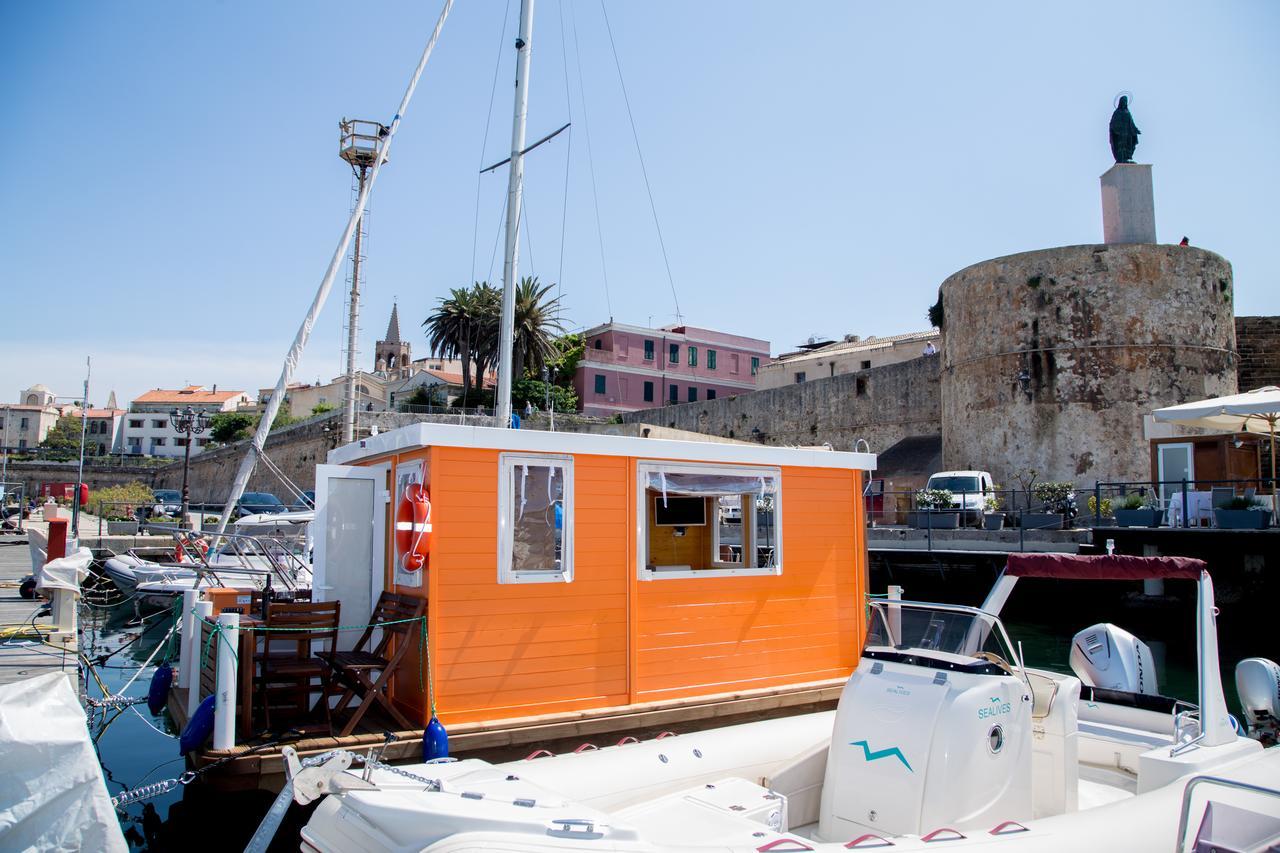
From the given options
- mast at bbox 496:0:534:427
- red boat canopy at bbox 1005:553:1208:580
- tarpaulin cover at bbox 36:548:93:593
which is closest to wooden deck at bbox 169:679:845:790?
red boat canopy at bbox 1005:553:1208:580

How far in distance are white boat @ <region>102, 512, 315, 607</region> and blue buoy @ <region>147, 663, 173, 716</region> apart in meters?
4.76

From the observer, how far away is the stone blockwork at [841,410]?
31688 mm

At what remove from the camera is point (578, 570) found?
6691 mm

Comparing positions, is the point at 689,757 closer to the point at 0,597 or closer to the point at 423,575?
the point at 423,575

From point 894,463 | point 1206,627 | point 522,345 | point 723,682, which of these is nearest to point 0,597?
point 723,682

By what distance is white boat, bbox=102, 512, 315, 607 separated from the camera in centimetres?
1355

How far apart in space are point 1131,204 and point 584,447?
2392cm

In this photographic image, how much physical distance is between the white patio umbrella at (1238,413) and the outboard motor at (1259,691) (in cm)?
861

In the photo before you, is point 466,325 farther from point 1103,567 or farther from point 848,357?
point 1103,567

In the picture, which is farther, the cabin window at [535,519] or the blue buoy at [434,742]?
the cabin window at [535,519]

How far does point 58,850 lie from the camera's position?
3750mm

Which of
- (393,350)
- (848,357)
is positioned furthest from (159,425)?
(848,357)

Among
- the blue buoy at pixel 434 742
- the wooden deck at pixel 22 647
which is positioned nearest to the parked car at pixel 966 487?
the blue buoy at pixel 434 742

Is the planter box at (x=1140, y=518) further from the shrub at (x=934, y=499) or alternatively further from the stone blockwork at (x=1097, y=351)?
the stone blockwork at (x=1097, y=351)
